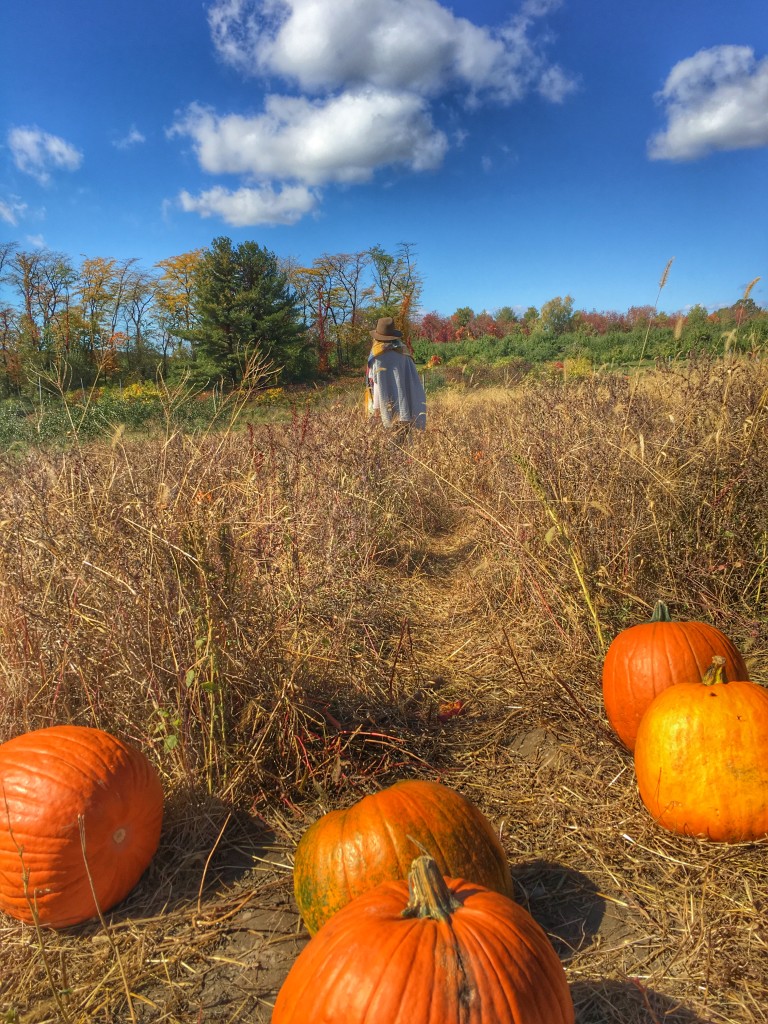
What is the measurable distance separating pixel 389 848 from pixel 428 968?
21.6 inches

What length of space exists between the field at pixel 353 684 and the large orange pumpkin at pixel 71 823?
0.36 ft

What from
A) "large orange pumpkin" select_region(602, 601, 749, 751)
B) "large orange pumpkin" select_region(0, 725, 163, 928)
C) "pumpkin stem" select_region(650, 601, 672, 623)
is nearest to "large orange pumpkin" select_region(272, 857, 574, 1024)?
"large orange pumpkin" select_region(0, 725, 163, 928)

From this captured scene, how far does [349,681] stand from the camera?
3023 mm

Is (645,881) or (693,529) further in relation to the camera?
(693,529)

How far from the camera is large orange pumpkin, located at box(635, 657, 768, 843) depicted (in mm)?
2045

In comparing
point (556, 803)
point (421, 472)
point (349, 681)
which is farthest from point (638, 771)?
point (421, 472)

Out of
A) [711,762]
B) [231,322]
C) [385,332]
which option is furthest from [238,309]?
[711,762]

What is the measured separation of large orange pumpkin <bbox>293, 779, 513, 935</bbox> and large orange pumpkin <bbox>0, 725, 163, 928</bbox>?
58cm

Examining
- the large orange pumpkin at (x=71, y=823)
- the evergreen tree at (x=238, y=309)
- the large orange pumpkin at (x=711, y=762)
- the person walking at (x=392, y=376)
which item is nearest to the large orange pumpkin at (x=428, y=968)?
the large orange pumpkin at (x=71, y=823)

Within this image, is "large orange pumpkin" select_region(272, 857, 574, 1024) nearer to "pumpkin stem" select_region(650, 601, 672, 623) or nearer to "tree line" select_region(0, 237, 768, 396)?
"pumpkin stem" select_region(650, 601, 672, 623)

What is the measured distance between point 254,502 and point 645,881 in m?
2.20

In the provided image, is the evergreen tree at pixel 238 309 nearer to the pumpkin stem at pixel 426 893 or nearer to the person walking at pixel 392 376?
the person walking at pixel 392 376

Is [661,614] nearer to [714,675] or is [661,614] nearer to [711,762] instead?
[714,675]

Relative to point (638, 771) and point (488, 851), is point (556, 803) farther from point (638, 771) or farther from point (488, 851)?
point (488, 851)
